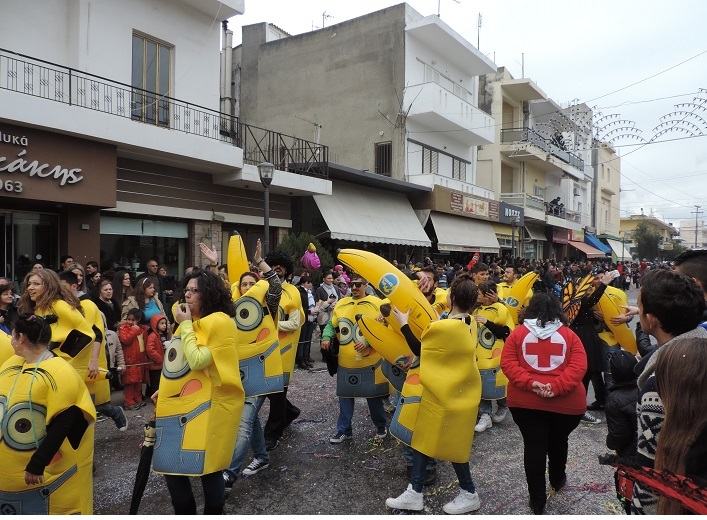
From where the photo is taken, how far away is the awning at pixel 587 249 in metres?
36.0

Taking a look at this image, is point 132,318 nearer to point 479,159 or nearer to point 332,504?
point 332,504

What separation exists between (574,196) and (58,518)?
1558 inches

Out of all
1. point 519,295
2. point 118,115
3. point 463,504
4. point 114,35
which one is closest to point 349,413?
point 463,504

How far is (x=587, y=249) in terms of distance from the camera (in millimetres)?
36969

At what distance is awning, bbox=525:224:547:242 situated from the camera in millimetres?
30041

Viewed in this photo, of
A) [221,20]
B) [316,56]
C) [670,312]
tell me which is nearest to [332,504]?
[670,312]

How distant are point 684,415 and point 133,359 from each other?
589 cm

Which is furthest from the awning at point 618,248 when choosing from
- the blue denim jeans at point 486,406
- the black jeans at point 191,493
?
the black jeans at point 191,493

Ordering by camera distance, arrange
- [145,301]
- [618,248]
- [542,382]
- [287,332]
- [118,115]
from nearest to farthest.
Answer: [542,382], [287,332], [145,301], [118,115], [618,248]

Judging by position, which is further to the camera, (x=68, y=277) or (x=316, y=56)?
(x=316, y=56)

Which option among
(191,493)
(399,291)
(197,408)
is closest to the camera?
(197,408)

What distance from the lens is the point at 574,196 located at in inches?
1480

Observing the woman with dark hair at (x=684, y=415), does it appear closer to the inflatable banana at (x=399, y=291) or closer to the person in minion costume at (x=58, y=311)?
the inflatable banana at (x=399, y=291)

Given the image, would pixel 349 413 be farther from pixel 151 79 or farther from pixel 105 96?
pixel 151 79
